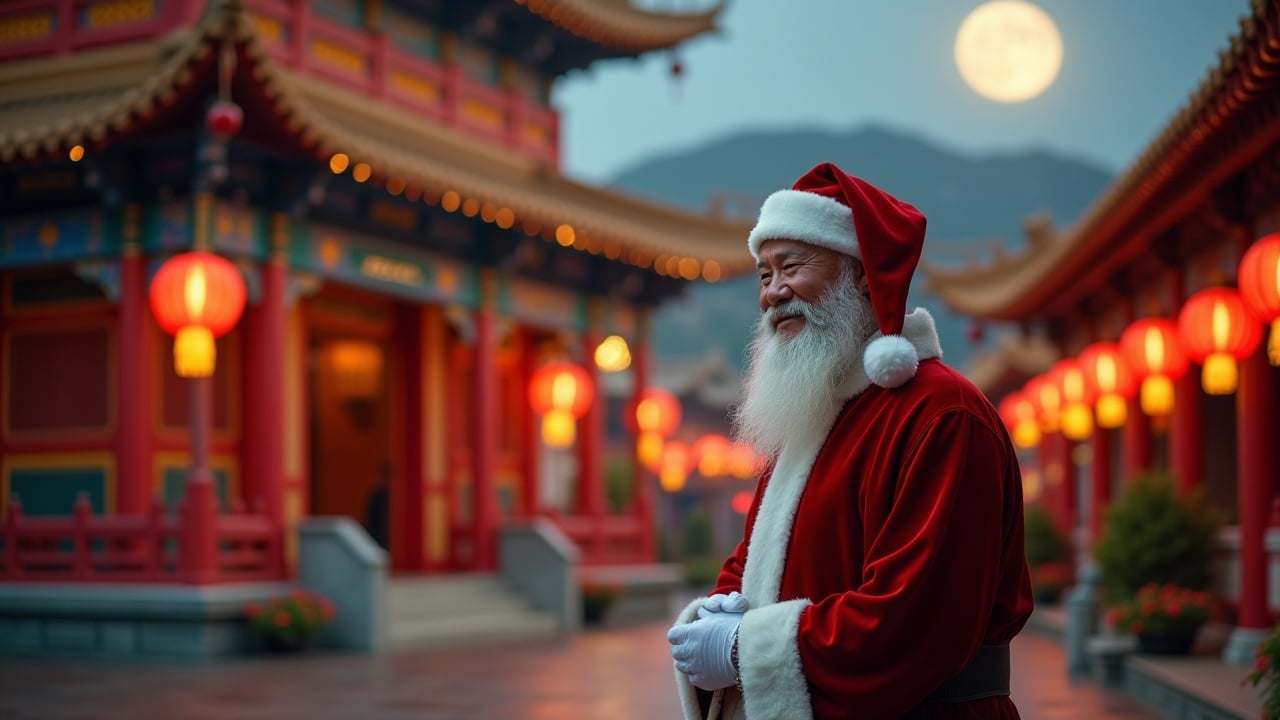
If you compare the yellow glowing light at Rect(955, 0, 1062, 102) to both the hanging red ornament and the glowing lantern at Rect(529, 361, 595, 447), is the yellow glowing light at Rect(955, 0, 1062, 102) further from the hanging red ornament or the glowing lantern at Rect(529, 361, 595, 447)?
the hanging red ornament

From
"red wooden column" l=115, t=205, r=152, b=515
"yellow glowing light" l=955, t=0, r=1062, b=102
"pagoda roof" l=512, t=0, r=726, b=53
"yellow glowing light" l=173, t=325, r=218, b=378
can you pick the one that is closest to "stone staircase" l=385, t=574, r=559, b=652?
"red wooden column" l=115, t=205, r=152, b=515

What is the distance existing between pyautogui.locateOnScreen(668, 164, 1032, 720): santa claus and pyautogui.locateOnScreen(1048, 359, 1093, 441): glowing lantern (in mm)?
13272

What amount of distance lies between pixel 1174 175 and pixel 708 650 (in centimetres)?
884

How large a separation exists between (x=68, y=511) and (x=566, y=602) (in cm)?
523

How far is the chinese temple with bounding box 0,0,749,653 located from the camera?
1230 cm

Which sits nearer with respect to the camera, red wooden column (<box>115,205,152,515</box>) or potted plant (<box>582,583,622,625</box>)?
red wooden column (<box>115,205,152,515</box>)

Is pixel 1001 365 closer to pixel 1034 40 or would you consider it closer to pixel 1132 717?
pixel 1034 40

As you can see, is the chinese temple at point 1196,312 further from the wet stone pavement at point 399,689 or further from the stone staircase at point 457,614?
the stone staircase at point 457,614

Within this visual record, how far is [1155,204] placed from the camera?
1183cm

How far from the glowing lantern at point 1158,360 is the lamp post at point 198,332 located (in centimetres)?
737

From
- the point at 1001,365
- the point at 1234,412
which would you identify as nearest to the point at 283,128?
the point at 1234,412

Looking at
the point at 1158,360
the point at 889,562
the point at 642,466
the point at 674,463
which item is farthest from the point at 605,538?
the point at 889,562

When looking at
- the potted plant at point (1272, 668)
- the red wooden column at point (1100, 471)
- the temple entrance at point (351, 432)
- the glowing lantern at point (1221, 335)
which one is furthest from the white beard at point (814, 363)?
the red wooden column at point (1100, 471)

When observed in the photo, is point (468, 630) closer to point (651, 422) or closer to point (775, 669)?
point (651, 422)
